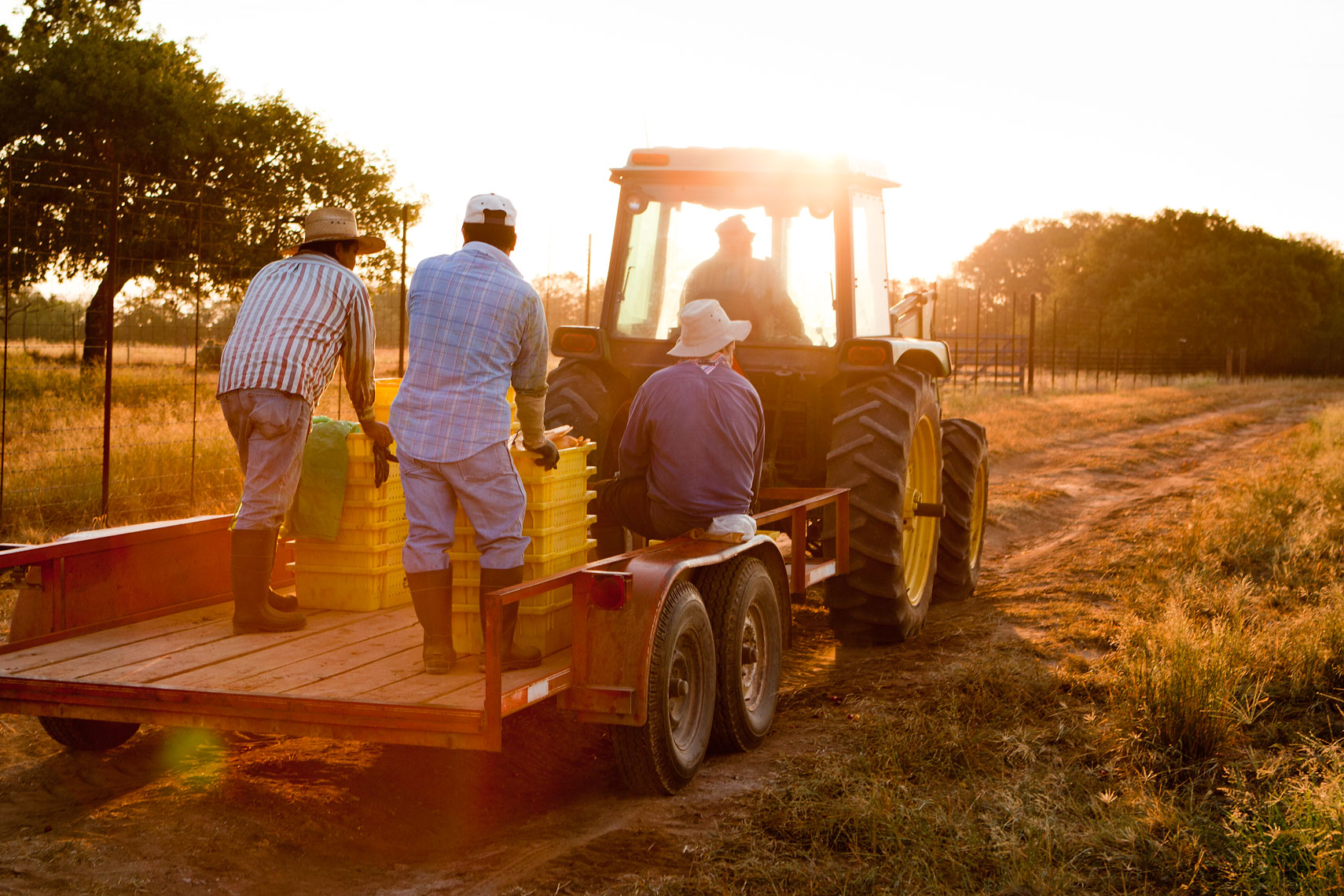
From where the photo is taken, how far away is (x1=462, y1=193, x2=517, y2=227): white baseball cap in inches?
177

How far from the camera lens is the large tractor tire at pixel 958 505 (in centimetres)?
761

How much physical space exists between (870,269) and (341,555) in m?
3.33

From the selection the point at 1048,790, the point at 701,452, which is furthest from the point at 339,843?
the point at 1048,790

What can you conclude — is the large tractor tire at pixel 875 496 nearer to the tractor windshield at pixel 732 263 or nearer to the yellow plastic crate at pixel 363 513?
the tractor windshield at pixel 732 263

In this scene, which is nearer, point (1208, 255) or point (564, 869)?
point (564, 869)

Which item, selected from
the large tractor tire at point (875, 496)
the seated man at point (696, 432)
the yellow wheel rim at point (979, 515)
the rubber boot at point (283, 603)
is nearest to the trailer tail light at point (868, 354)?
the large tractor tire at point (875, 496)

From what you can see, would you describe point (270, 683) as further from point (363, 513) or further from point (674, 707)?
point (674, 707)

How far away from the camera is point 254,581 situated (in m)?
4.84

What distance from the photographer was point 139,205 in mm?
16516

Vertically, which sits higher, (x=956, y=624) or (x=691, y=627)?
(x=691, y=627)

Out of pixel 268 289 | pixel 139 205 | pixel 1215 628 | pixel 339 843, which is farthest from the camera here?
pixel 139 205

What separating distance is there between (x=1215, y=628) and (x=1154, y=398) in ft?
86.0

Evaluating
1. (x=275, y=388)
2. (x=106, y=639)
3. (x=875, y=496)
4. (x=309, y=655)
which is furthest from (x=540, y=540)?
(x=875, y=496)

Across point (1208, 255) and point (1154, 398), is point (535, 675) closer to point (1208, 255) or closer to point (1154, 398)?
point (1154, 398)
